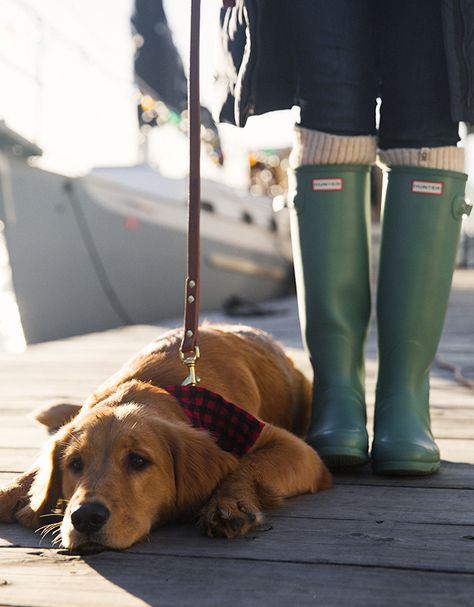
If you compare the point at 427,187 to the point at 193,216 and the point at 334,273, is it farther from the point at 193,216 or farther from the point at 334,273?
the point at 193,216

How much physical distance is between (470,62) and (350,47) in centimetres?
26

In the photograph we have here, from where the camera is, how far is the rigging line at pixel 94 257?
26.3ft

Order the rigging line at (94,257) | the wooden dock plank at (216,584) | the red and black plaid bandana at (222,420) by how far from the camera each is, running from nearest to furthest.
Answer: the wooden dock plank at (216,584) < the red and black plaid bandana at (222,420) < the rigging line at (94,257)

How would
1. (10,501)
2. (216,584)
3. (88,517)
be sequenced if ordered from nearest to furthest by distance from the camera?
1. (216,584)
2. (88,517)
3. (10,501)

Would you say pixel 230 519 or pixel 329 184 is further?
pixel 329 184

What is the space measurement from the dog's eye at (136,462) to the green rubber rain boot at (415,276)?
23.5 inches

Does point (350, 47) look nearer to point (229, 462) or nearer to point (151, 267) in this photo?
point (229, 462)

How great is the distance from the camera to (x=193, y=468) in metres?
1.47

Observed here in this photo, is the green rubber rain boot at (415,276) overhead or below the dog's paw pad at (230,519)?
overhead

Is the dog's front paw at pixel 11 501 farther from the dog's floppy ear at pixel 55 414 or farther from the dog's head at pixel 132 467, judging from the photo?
the dog's floppy ear at pixel 55 414

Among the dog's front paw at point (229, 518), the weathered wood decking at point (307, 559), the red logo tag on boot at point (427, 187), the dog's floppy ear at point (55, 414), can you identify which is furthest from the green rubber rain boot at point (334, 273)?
the dog's floppy ear at point (55, 414)

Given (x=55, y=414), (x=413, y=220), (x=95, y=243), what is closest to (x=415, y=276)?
(x=413, y=220)

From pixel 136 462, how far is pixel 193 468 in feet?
0.38

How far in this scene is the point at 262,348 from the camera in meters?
2.19
